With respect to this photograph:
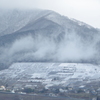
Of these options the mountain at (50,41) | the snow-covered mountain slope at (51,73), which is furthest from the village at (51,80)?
the mountain at (50,41)

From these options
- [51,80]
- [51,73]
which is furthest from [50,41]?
[51,80]

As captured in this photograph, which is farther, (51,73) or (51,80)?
(51,73)

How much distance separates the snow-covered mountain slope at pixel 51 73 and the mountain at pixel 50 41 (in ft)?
7.52

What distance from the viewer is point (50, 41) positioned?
159ft

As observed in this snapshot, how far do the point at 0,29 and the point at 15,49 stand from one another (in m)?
13.3

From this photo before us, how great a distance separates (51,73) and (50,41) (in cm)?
1211

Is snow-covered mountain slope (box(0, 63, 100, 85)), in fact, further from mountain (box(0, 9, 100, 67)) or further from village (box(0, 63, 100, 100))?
mountain (box(0, 9, 100, 67))

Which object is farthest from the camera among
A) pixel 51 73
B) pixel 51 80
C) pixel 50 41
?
pixel 50 41

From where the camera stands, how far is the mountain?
142 feet

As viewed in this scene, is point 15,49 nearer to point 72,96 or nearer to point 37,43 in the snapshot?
point 37,43

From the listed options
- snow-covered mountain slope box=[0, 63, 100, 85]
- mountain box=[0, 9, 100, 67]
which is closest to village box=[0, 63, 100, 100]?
snow-covered mountain slope box=[0, 63, 100, 85]

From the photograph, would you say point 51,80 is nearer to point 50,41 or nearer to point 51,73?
point 51,73

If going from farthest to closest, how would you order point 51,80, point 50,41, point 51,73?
point 50,41
point 51,73
point 51,80

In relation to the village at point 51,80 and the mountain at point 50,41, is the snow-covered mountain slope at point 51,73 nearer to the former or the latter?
the village at point 51,80
